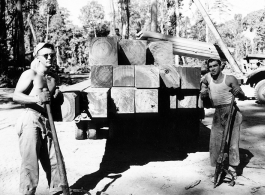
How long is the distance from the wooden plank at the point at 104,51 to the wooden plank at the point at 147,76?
49 centimetres

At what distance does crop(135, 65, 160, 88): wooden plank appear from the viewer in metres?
3.93

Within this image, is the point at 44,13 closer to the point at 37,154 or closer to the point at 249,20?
the point at 249,20

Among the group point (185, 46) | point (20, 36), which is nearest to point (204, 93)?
point (185, 46)

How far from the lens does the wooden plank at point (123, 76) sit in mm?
4027

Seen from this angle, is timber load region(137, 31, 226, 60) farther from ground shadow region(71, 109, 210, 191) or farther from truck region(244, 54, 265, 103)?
truck region(244, 54, 265, 103)

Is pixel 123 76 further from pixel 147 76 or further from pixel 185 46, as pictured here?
pixel 185 46

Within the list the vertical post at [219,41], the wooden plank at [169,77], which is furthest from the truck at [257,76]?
the wooden plank at [169,77]

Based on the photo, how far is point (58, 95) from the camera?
3459 millimetres

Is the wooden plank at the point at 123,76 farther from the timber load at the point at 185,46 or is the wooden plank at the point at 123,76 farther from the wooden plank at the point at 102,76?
the timber load at the point at 185,46

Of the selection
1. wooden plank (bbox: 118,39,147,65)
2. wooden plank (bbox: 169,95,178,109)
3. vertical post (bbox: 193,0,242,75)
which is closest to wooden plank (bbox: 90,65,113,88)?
wooden plank (bbox: 118,39,147,65)

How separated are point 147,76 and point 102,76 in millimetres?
623

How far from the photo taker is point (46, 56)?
350 cm

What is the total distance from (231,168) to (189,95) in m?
1.27

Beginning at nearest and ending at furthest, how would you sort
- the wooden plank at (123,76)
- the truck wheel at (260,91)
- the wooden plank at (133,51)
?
the wooden plank at (123,76) → the wooden plank at (133,51) → the truck wheel at (260,91)
